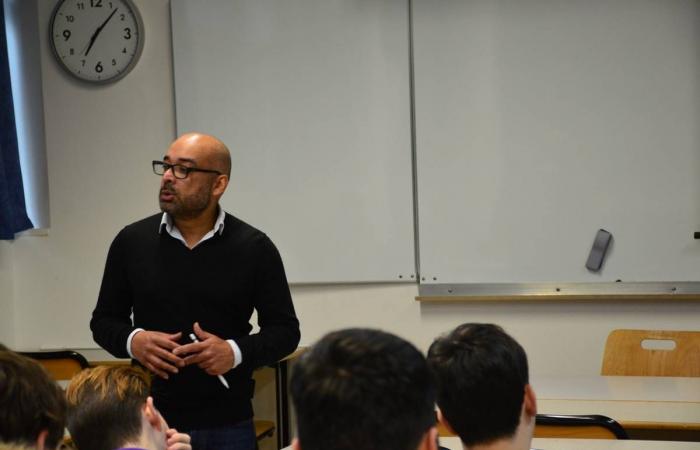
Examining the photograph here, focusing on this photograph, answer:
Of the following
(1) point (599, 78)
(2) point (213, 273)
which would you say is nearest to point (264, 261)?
(2) point (213, 273)

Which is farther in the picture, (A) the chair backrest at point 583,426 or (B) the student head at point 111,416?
(A) the chair backrest at point 583,426

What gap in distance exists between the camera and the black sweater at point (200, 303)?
251cm

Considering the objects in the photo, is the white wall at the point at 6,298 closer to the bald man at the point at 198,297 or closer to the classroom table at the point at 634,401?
the bald man at the point at 198,297

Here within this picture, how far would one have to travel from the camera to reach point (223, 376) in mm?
2531

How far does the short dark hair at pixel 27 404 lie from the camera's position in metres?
1.18

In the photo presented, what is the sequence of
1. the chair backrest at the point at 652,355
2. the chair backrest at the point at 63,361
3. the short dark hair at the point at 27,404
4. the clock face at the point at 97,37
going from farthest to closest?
the clock face at the point at 97,37 < the chair backrest at the point at 63,361 < the chair backrest at the point at 652,355 < the short dark hair at the point at 27,404

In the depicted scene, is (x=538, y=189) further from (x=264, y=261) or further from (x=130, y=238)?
(x=130, y=238)

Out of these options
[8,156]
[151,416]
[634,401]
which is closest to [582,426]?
[634,401]

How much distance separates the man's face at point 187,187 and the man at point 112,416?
893mm

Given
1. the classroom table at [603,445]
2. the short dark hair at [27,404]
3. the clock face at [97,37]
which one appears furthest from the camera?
the clock face at [97,37]

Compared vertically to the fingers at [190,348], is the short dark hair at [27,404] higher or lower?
higher

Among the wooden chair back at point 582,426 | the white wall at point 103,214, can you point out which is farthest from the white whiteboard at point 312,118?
the wooden chair back at point 582,426

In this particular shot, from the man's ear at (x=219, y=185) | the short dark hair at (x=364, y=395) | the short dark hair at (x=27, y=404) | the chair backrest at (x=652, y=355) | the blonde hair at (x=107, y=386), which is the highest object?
the man's ear at (x=219, y=185)

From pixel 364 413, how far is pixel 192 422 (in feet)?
5.52
